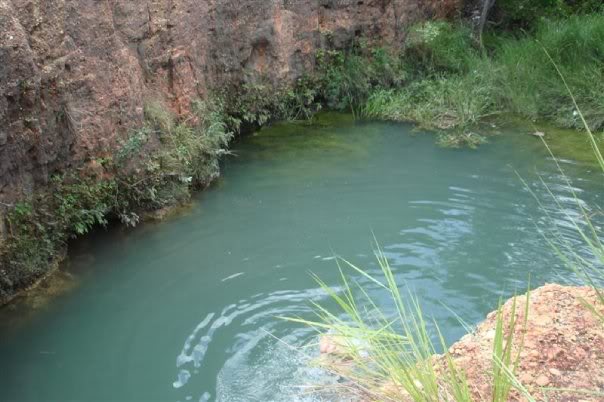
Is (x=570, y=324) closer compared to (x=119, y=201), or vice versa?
(x=570, y=324)

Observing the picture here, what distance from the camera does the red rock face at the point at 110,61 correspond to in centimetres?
447

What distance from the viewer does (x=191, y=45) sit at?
6777mm

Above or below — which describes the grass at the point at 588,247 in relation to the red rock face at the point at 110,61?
below

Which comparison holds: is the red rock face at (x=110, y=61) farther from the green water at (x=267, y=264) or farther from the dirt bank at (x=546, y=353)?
the dirt bank at (x=546, y=353)

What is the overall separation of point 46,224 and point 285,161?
3060mm

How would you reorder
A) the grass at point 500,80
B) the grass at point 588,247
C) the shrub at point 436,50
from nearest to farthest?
the grass at point 588,247
the grass at point 500,80
the shrub at point 436,50

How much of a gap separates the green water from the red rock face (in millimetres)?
942

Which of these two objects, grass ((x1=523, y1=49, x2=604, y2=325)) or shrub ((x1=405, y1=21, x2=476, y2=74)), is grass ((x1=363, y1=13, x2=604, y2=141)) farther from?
grass ((x1=523, y1=49, x2=604, y2=325))

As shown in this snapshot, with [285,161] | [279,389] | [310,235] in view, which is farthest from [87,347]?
[285,161]

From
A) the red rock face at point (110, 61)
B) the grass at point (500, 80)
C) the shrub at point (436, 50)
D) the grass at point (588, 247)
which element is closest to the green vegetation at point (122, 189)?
the red rock face at point (110, 61)

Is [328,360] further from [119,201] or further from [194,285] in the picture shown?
[119,201]

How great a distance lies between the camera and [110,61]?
5504 mm

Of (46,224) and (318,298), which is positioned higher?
(46,224)

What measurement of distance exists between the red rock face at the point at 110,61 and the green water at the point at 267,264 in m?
0.94
